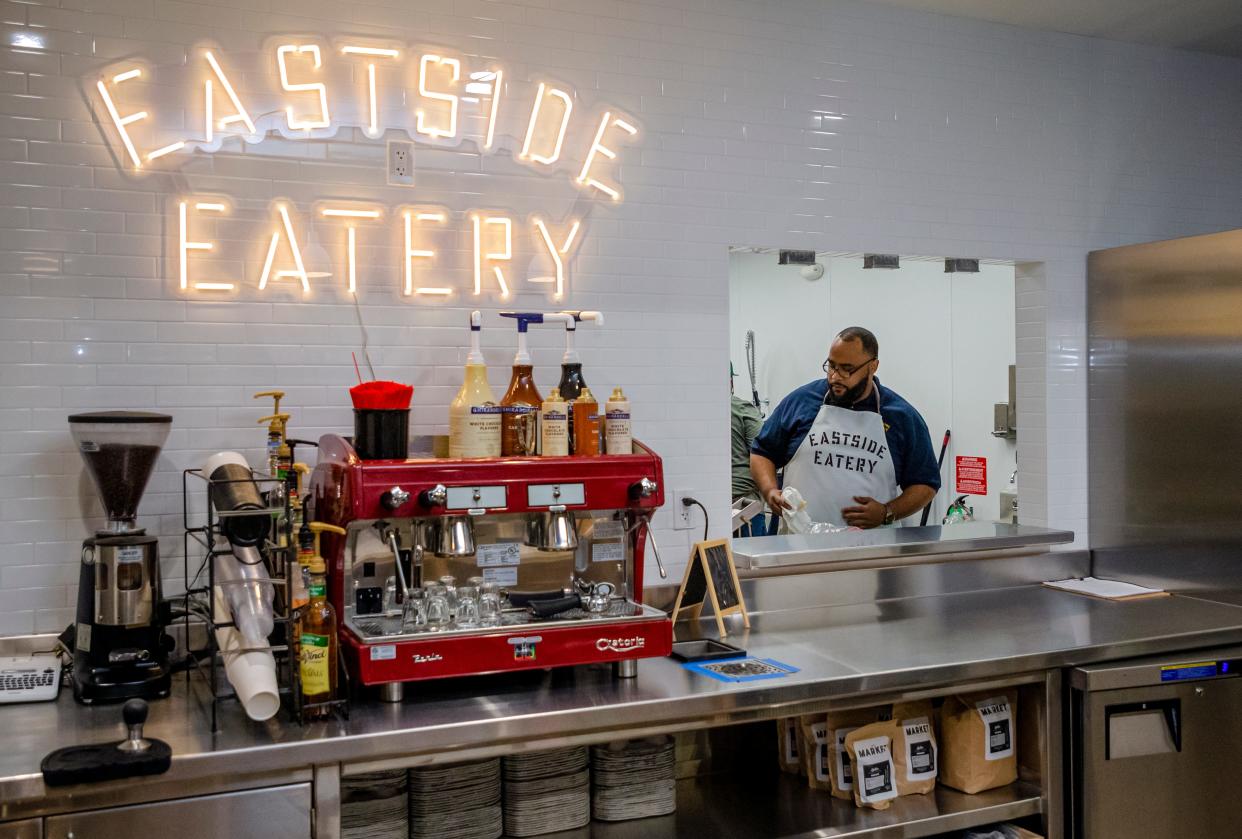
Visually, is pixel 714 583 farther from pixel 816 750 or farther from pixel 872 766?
pixel 872 766

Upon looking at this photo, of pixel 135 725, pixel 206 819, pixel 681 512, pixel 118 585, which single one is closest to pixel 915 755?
pixel 681 512

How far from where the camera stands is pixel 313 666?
2.16 metres

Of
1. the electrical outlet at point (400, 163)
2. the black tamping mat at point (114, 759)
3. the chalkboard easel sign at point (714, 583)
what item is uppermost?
the electrical outlet at point (400, 163)

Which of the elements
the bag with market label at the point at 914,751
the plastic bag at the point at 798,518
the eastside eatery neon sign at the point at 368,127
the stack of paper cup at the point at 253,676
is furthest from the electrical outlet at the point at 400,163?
the plastic bag at the point at 798,518

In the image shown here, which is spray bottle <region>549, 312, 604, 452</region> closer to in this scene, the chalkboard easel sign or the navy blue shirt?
the chalkboard easel sign

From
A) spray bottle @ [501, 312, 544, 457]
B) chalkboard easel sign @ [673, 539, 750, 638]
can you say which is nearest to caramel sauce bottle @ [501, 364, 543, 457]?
spray bottle @ [501, 312, 544, 457]

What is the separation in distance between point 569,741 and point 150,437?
119cm

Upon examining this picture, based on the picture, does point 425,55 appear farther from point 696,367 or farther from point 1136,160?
point 1136,160

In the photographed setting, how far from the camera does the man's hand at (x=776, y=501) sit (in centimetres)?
438

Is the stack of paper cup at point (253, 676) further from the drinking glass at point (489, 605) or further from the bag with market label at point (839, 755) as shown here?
the bag with market label at point (839, 755)

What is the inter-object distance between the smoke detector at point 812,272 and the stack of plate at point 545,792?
397 cm

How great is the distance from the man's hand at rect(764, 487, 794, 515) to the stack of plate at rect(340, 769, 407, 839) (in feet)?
7.69

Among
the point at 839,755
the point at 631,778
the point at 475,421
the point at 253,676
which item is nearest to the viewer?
the point at 253,676

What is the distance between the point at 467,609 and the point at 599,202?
1.31 metres
